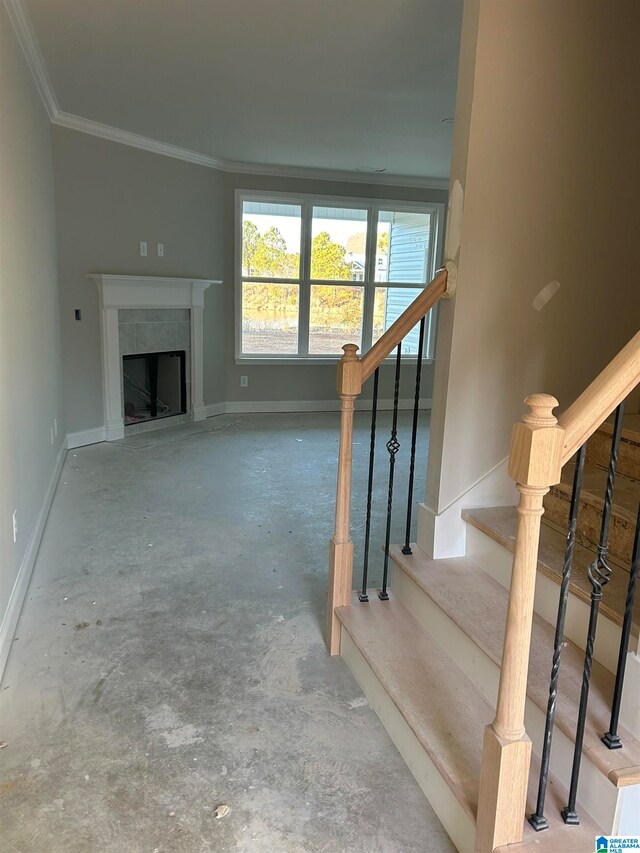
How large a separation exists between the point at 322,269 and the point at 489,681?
18.8 feet

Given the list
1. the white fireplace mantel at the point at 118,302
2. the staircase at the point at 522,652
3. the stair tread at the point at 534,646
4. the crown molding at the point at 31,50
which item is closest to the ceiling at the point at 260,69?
the crown molding at the point at 31,50

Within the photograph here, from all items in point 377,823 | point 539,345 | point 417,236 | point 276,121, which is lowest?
point 377,823

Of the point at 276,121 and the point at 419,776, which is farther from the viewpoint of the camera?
the point at 276,121

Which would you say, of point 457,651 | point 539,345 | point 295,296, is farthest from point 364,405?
point 457,651

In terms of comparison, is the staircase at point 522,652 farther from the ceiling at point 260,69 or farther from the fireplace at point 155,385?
the fireplace at point 155,385

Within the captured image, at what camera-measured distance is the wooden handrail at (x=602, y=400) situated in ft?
3.88

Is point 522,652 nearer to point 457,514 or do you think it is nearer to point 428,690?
point 428,690

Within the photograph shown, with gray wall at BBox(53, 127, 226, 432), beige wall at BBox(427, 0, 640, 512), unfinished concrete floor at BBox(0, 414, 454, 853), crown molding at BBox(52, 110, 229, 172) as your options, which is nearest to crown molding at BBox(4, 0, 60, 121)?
crown molding at BBox(52, 110, 229, 172)

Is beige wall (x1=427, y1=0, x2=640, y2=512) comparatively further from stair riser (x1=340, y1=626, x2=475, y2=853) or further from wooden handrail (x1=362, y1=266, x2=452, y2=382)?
stair riser (x1=340, y1=626, x2=475, y2=853)

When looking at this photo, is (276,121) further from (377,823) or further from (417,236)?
(377,823)

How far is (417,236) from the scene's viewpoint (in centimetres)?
721

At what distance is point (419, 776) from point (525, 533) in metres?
0.97

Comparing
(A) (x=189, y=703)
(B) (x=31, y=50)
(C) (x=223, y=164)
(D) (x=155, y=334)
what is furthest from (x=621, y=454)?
(C) (x=223, y=164)

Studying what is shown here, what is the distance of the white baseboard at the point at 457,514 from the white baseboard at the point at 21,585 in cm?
161
